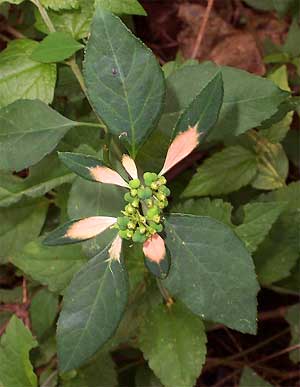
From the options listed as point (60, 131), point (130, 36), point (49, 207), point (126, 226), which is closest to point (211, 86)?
point (130, 36)

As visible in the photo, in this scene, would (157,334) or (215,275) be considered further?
(157,334)

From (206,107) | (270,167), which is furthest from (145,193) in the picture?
(270,167)

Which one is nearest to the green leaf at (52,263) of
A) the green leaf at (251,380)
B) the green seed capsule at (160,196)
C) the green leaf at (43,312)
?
the green leaf at (43,312)

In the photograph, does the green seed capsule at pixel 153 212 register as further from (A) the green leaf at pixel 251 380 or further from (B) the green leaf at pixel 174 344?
(A) the green leaf at pixel 251 380

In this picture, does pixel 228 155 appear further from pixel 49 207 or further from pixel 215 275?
pixel 215 275

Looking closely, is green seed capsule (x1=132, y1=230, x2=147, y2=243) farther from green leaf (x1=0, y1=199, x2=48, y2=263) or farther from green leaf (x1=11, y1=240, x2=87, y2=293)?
green leaf (x1=0, y1=199, x2=48, y2=263)

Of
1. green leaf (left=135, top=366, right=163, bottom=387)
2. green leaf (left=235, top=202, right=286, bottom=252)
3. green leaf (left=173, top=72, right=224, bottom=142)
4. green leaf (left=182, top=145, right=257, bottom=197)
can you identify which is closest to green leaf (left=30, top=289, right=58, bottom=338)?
green leaf (left=135, top=366, right=163, bottom=387)

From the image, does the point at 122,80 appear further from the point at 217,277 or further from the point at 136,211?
the point at 217,277
